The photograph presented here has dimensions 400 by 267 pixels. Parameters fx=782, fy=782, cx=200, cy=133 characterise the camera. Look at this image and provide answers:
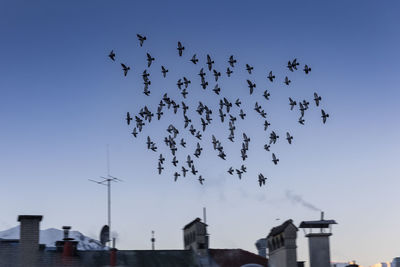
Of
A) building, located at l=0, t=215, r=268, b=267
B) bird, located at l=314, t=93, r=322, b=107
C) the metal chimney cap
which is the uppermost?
bird, located at l=314, t=93, r=322, b=107

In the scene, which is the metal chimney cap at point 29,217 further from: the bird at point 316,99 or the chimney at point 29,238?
the bird at point 316,99

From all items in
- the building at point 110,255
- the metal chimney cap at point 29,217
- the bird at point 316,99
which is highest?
the bird at point 316,99

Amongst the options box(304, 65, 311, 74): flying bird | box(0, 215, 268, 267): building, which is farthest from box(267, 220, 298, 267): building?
box(304, 65, 311, 74): flying bird

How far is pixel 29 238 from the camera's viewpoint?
53.5 metres

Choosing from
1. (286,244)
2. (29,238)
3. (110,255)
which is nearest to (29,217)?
(29,238)

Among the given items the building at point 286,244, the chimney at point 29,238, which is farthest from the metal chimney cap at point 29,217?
the building at point 286,244

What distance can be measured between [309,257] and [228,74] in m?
15.7

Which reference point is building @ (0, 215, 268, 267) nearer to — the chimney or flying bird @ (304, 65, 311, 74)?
the chimney

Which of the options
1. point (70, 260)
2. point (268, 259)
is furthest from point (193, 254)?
point (70, 260)

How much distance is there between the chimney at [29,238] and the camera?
174ft

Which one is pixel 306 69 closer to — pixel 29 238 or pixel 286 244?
pixel 286 244

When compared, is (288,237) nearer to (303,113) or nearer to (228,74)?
(303,113)

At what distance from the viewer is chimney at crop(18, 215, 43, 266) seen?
53.1 meters

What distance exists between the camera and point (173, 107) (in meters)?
55.3
